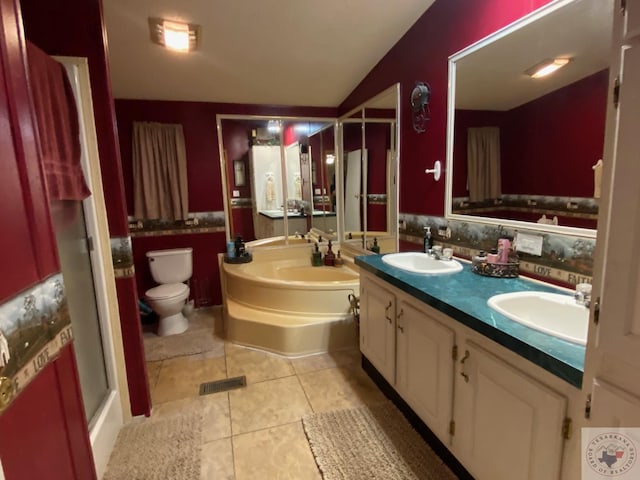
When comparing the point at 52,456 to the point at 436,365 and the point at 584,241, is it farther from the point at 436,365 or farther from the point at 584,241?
the point at 584,241

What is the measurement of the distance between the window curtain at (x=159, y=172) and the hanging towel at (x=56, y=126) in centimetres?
183

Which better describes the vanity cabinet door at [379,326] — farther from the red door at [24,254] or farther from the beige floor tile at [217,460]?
the red door at [24,254]

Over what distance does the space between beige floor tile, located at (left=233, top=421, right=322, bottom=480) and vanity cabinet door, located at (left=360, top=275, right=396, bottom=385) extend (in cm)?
61

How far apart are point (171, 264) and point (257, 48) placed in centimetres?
221

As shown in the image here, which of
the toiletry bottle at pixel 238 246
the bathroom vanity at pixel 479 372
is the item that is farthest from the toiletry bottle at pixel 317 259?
the bathroom vanity at pixel 479 372

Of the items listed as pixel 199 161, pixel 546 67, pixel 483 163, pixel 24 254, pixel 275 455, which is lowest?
pixel 275 455

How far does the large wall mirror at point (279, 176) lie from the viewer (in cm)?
382

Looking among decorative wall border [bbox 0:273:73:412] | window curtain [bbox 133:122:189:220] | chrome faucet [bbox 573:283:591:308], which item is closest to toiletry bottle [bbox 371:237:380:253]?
chrome faucet [bbox 573:283:591:308]

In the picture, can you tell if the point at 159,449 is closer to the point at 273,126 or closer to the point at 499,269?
the point at 499,269

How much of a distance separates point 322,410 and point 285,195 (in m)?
2.50

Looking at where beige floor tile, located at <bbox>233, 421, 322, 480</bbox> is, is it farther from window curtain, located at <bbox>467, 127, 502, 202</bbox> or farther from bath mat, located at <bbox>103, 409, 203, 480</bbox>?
window curtain, located at <bbox>467, 127, 502, 202</bbox>

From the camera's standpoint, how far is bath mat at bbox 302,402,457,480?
1.56 meters

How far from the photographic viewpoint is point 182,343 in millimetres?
2963

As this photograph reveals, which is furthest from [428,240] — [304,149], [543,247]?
[304,149]
